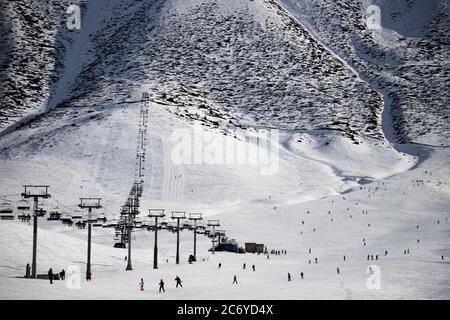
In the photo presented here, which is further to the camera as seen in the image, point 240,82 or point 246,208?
point 240,82

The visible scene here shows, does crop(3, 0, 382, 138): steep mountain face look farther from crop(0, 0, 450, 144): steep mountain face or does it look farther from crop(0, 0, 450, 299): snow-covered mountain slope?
crop(0, 0, 450, 299): snow-covered mountain slope

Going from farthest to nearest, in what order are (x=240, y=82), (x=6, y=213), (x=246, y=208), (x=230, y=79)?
1. (x=230, y=79)
2. (x=240, y=82)
3. (x=246, y=208)
4. (x=6, y=213)

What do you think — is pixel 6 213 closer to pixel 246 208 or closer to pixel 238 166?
pixel 246 208

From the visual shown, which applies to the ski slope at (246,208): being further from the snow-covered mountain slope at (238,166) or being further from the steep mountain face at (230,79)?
the steep mountain face at (230,79)

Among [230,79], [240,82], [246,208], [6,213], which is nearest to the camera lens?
[6,213]

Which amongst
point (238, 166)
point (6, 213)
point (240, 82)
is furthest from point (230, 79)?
point (6, 213)

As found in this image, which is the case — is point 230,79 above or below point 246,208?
above

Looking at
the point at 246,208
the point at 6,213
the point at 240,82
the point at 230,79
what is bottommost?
the point at 6,213

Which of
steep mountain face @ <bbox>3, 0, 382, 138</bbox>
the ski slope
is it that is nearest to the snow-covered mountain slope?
the ski slope

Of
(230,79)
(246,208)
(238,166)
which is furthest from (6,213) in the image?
(230,79)

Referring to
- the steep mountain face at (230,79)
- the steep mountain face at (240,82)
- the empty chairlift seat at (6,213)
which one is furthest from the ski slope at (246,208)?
the steep mountain face at (230,79)
